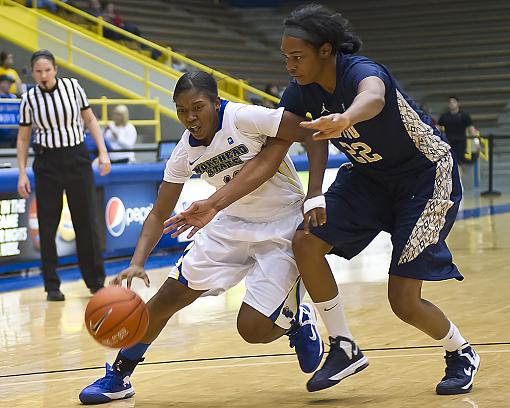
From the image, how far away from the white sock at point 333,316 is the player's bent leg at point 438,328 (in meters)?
0.27

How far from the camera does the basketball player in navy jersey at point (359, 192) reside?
4367 mm

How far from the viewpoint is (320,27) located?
4328 mm

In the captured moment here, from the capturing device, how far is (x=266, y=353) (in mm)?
5809

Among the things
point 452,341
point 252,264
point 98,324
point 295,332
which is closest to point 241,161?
point 252,264

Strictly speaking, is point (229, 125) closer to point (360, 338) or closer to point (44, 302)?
point (360, 338)

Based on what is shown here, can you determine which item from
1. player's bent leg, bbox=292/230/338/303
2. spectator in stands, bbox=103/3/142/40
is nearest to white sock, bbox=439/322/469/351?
player's bent leg, bbox=292/230/338/303

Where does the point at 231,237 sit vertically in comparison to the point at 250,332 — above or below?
above

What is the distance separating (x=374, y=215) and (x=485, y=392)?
97 cm

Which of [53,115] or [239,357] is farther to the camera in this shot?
[53,115]

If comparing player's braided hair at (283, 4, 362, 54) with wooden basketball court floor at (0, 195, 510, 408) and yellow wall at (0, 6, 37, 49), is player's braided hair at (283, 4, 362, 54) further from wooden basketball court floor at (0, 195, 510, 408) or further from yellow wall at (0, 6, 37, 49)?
yellow wall at (0, 6, 37, 49)

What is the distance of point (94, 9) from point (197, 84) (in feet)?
50.6

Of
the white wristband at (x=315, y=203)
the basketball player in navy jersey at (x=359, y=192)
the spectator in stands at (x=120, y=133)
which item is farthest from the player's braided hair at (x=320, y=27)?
the spectator in stands at (x=120, y=133)

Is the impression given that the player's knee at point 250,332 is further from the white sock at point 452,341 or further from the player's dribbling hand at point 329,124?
the player's dribbling hand at point 329,124

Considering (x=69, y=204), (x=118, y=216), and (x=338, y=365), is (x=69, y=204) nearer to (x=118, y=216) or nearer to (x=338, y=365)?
(x=118, y=216)
